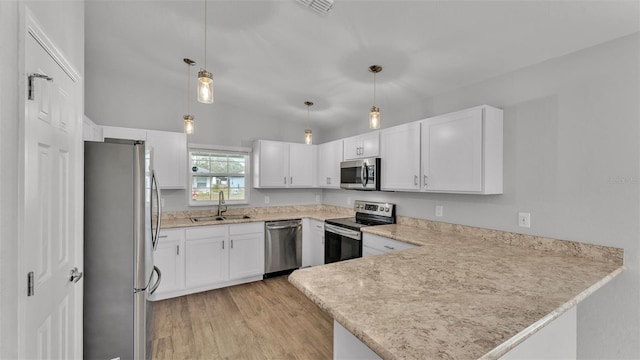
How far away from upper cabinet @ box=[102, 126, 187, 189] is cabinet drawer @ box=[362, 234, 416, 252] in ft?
8.15

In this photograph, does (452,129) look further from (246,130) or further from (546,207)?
(246,130)

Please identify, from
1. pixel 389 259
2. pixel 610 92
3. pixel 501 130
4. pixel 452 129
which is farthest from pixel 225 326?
pixel 610 92

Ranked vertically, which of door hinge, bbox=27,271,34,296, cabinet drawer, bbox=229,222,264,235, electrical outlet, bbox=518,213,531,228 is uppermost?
electrical outlet, bbox=518,213,531,228

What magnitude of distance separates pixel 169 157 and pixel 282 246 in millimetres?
1961

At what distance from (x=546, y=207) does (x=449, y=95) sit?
143 centimetres

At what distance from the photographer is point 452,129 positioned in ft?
8.26

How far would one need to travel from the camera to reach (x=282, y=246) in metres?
3.99

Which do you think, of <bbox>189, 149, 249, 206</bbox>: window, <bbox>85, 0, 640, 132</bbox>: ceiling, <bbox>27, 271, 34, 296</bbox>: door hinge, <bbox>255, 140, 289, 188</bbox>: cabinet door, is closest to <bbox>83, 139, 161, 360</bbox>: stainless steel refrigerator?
<bbox>27, 271, 34, 296</bbox>: door hinge

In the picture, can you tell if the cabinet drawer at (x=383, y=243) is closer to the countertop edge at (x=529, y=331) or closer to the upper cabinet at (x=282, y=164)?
the countertop edge at (x=529, y=331)

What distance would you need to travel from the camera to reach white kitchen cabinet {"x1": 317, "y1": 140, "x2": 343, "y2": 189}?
163 inches

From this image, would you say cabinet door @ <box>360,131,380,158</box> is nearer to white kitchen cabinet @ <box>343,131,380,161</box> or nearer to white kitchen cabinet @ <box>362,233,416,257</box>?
white kitchen cabinet @ <box>343,131,380,161</box>

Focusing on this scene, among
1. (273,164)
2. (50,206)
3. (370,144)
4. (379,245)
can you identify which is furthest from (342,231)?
(50,206)

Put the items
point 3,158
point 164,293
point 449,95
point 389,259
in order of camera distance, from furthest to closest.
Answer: point 164,293, point 449,95, point 389,259, point 3,158

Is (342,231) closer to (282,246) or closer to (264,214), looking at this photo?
(282,246)
